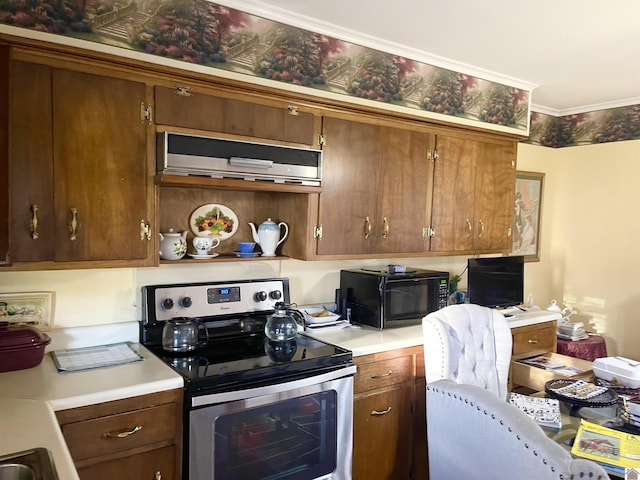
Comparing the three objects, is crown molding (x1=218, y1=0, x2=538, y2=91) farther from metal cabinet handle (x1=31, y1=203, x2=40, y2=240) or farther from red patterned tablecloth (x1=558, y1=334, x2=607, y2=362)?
red patterned tablecloth (x1=558, y1=334, x2=607, y2=362)

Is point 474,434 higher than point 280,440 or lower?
higher

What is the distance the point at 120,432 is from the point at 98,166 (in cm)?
101

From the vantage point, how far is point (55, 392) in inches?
64.1

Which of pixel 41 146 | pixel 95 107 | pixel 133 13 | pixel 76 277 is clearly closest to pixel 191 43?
pixel 133 13

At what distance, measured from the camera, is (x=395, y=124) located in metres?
2.77

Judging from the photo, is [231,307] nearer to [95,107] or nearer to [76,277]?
[76,277]

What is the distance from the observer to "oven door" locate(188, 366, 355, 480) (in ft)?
5.91

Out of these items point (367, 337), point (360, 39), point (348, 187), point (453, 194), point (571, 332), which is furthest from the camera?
point (571, 332)

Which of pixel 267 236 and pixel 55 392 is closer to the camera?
pixel 55 392

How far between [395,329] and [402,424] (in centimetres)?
50

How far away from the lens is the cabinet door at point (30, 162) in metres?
1.75

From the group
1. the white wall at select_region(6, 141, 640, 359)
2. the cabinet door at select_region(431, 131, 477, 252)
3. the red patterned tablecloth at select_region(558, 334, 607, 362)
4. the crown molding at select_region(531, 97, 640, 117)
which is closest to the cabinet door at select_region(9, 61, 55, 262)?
the white wall at select_region(6, 141, 640, 359)

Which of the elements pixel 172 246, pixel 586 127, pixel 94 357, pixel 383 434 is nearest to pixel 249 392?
pixel 94 357

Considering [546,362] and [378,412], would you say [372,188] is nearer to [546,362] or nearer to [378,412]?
[378,412]
